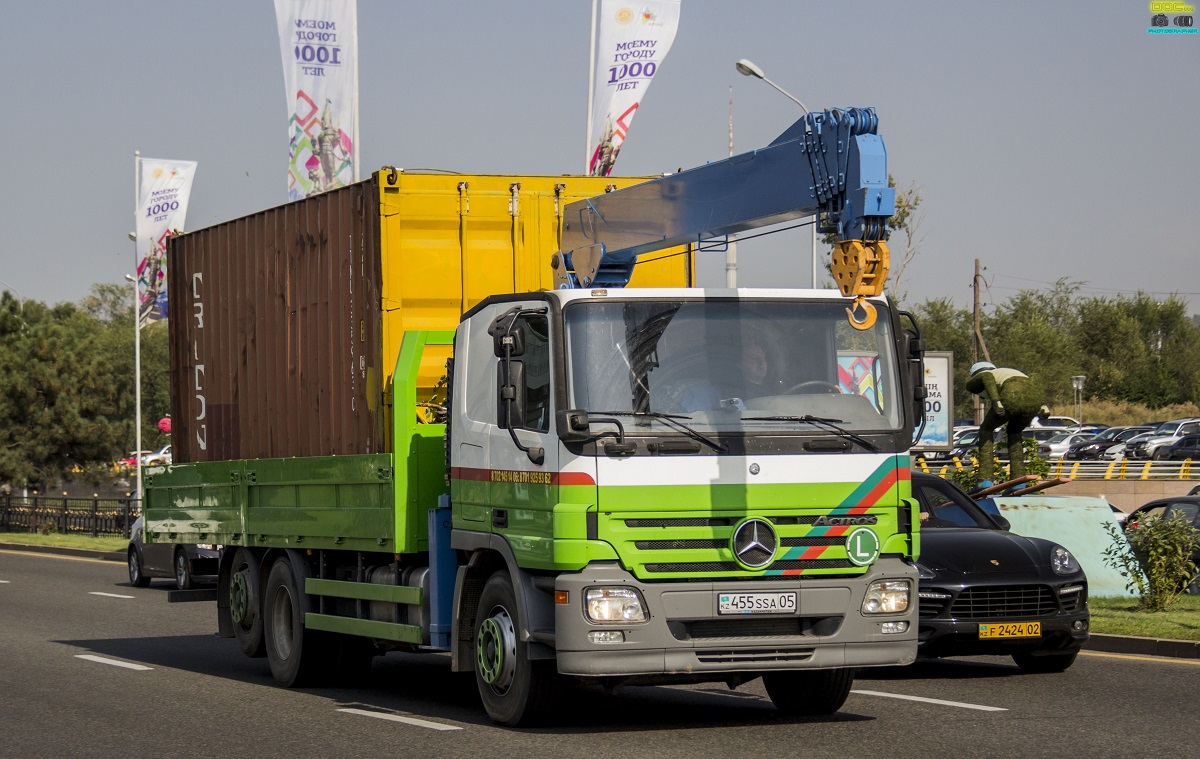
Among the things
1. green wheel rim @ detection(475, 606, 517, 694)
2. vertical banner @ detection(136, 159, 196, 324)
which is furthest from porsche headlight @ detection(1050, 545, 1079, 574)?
vertical banner @ detection(136, 159, 196, 324)

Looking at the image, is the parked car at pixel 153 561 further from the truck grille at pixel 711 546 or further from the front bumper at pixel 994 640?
the truck grille at pixel 711 546

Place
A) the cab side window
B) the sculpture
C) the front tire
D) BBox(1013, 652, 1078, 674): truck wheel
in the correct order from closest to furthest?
the cab side window < BBox(1013, 652, 1078, 674): truck wheel < the front tire < the sculpture

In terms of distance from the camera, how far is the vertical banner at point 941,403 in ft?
94.8

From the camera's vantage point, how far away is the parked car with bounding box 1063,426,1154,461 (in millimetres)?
59562

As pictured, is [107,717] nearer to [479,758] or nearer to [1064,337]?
[479,758]

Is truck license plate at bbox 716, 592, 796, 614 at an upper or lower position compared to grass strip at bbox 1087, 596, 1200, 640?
upper

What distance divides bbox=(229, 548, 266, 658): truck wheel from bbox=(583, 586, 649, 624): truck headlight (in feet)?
17.6

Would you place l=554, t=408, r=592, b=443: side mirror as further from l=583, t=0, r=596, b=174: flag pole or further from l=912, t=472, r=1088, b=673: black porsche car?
l=583, t=0, r=596, b=174: flag pole

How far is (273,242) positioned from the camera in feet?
43.5

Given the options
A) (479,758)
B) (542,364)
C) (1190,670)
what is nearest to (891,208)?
(542,364)

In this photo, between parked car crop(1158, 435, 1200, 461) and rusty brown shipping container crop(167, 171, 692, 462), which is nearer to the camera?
rusty brown shipping container crop(167, 171, 692, 462)

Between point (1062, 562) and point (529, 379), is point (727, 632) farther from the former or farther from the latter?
point (1062, 562)

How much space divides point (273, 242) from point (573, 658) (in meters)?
5.66

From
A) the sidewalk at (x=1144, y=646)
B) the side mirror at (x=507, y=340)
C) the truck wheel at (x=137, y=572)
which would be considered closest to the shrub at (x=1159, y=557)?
the sidewalk at (x=1144, y=646)
